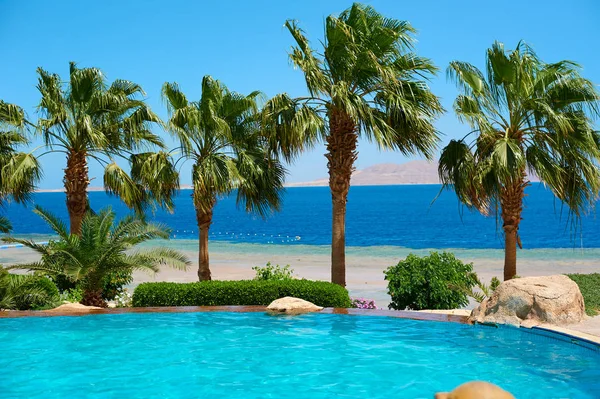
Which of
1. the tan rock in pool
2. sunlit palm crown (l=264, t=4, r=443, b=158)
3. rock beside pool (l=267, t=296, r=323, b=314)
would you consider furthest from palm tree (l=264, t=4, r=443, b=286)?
the tan rock in pool

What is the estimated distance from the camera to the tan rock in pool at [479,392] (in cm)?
547

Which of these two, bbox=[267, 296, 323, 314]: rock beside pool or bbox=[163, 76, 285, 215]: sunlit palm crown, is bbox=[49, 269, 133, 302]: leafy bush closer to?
bbox=[163, 76, 285, 215]: sunlit palm crown

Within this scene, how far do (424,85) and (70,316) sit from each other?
1011 centimetres

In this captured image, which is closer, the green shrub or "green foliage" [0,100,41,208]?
the green shrub

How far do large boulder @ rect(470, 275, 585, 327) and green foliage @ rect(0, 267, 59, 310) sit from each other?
9.83 metres

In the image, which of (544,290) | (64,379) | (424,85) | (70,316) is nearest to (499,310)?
(544,290)

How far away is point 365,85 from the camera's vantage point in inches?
639

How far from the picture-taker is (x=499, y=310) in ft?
41.3

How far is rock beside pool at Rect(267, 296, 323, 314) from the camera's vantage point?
13.9m

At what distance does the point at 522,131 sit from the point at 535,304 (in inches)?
189

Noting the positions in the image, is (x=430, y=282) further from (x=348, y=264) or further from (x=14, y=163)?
(x=348, y=264)

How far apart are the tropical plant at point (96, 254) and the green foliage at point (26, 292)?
288 mm

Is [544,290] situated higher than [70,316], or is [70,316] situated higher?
[544,290]

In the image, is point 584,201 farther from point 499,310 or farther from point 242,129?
point 242,129
